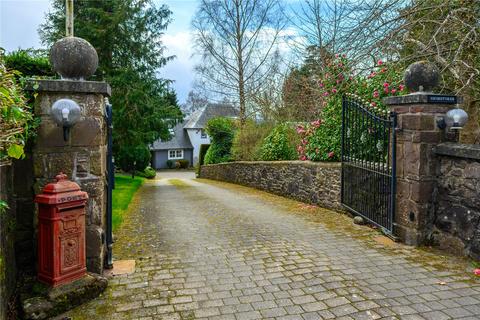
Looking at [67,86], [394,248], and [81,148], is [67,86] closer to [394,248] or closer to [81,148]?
[81,148]

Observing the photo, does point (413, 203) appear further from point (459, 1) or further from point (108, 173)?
point (108, 173)

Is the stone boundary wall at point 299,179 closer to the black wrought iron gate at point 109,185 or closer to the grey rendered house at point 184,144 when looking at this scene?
the black wrought iron gate at point 109,185

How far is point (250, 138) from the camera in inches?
602

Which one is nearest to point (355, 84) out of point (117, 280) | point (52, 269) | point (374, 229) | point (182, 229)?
point (374, 229)

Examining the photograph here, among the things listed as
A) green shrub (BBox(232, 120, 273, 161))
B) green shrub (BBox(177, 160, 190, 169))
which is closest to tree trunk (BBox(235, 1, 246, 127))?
green shrub (BBox(232, 120, 273, 161))

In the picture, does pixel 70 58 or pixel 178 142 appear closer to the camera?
pixel 70 58

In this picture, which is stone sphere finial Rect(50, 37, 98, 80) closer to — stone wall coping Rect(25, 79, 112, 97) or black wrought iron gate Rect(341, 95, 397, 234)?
stone wall coping Rect(25, 79, 112, 97)

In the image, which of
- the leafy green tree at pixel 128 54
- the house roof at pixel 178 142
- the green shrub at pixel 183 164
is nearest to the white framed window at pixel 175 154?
the house roof at pixel 178 142

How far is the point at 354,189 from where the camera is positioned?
6.62m

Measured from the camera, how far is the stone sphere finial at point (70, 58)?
139 inches

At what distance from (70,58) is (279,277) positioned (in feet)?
10.2

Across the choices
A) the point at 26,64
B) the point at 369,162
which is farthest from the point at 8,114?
the point at 369,162

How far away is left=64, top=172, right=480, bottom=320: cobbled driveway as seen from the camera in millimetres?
3109

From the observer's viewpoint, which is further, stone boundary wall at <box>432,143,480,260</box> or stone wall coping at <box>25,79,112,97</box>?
stone boundary wall at <box>432,143,480,260</box>
